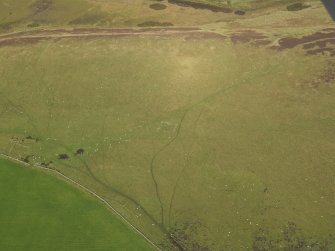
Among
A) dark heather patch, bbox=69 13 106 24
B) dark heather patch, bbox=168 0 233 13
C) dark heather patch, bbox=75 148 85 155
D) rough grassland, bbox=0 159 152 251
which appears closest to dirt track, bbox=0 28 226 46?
dark heather patch, bbox=69 13 106 24

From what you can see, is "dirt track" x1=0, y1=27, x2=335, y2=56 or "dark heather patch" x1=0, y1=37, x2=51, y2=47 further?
"dark heather patch" x1=0, y1=37, x2=51, y2=47

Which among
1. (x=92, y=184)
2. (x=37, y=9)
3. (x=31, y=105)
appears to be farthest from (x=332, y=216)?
(x=37, y=9)

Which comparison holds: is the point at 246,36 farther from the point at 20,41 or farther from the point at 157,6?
the point at 20,41

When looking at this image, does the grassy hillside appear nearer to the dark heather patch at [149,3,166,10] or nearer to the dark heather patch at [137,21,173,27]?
the dark heather patch at [137,21,173,27]

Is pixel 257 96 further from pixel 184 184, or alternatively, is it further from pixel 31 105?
pixel 31 105

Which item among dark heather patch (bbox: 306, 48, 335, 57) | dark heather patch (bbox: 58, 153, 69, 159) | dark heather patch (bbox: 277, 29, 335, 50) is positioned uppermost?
dark heather patch (bbox: 277, 29, 335, 50)

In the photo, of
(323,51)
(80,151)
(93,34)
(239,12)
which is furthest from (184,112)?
(239,12)

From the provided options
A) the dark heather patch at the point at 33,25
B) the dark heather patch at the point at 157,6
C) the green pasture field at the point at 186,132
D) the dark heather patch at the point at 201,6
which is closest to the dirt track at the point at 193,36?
the green pasture field at the point at 186,132
